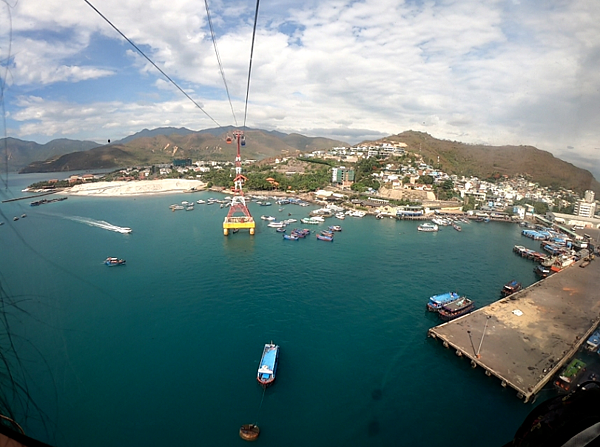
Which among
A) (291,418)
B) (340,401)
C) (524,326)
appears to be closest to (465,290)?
(524,326)

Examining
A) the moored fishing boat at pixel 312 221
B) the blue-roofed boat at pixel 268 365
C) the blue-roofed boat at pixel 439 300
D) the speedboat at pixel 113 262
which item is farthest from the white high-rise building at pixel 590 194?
the moored fishing boat at pixel 312 221

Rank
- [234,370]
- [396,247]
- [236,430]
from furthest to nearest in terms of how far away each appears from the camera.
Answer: [396,247]
[234,370]
[236,430]

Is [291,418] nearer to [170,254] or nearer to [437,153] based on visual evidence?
[170,254]

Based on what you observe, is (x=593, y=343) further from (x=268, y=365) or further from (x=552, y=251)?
(x=552, y=251)

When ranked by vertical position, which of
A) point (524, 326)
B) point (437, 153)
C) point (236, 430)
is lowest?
point (236, 430)

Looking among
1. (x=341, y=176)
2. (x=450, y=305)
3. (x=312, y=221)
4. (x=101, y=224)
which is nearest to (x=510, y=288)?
(x=450, y=305)

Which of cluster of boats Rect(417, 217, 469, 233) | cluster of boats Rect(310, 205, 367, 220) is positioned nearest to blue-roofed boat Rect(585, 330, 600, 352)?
cluster of boats Rect(417, 217, 469, 233)

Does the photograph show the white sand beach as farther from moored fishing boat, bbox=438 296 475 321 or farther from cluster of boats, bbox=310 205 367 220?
moored fishing boat, bbox=438 296 475 321
